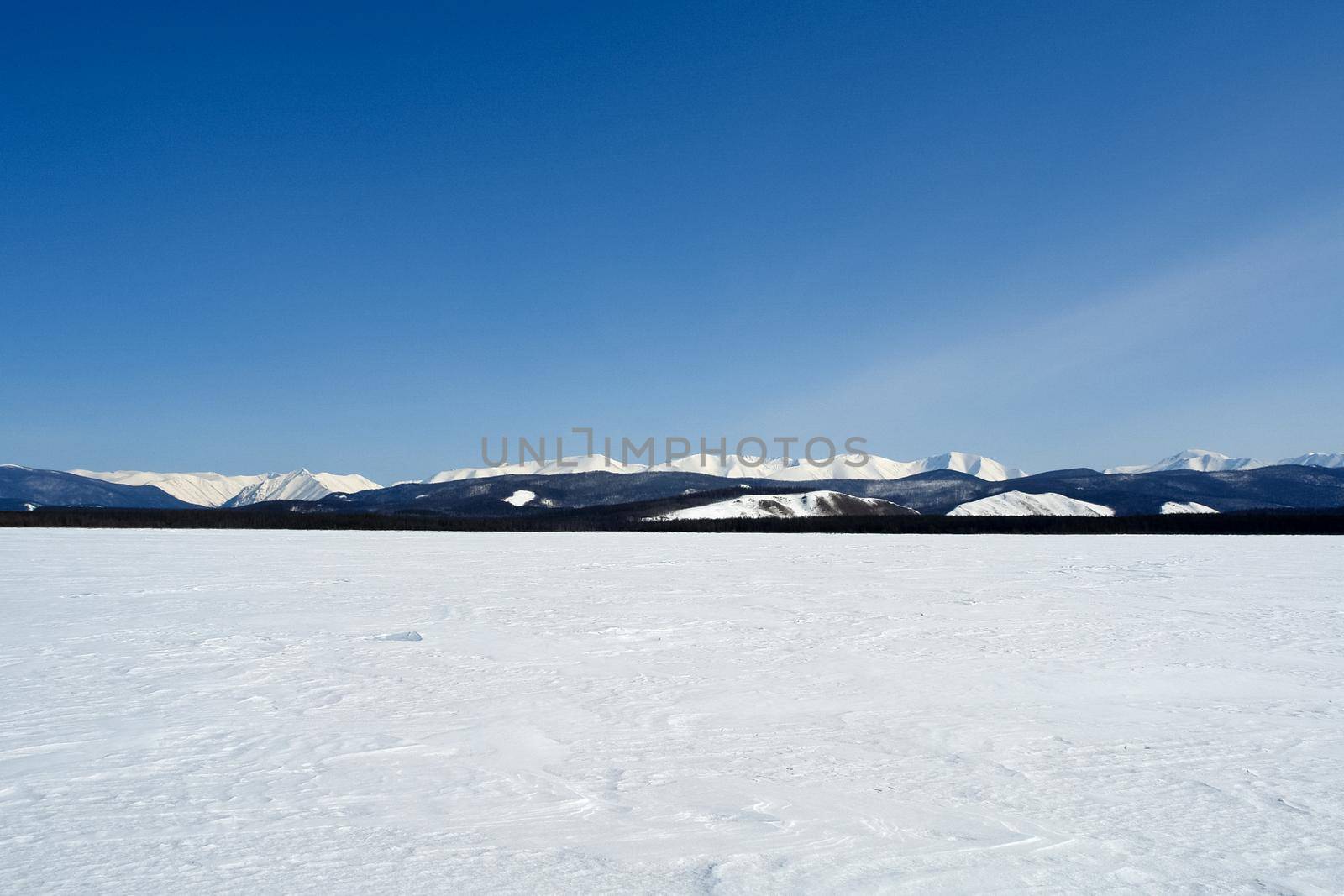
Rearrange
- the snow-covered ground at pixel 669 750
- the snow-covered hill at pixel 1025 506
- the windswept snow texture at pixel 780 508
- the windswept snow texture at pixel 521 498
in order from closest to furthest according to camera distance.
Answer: the snow-covered ground at pixel 669 750 < the windswept snow texture at pixel 780 508 < the snow-covered hill at pixel 1025 506 < the windswept snow texture at pixel 521 498

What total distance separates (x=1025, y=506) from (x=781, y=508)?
47.0 metres

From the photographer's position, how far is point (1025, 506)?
119m

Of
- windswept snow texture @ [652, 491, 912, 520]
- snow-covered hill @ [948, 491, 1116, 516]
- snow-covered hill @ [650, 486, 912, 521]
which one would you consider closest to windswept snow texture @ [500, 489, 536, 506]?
snow-covered hill @ [650, 486, 912, 521]

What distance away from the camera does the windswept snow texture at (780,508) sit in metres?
89.9

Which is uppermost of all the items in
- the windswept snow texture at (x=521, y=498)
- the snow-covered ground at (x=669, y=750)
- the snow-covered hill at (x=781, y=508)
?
the windswept snow texture at (x=521, y=498)

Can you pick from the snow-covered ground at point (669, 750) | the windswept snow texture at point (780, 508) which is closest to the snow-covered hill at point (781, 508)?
the windswept snow texture at point (780, 508)

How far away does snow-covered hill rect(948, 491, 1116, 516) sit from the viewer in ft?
374

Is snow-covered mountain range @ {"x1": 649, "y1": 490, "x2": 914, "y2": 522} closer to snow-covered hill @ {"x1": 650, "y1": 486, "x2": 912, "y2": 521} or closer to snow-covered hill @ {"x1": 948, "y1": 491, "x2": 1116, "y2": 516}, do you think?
snow-covered hill @ {"x1": 650, "y1": 486, "x2": 912, "y2": 521}

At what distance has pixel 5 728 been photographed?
19.0ft

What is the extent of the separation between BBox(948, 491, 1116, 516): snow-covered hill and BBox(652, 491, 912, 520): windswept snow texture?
18871mm

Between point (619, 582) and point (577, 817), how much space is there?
1346 cm

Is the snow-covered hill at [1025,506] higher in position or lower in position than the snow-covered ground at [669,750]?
higher

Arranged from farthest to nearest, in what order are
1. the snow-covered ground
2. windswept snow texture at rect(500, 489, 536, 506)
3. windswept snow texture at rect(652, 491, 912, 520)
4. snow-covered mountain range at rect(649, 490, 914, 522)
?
windswept snow texture at rect(500, 489, 536, 506), windswept snow texture at rect(652, 491, 912, 520), snow-covered mountain range at rect(649, 490, 914, 522), the snow-covered ground

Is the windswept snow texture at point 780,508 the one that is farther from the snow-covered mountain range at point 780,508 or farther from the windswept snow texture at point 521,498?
the windswept snow texture at point 521,498
